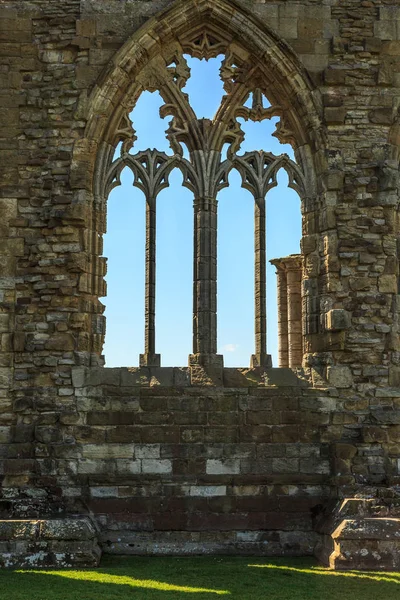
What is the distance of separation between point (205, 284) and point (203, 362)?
1020mm

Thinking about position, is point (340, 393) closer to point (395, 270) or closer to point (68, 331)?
point (395, 270)

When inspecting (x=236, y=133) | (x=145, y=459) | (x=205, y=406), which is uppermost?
(x=236, y=133)

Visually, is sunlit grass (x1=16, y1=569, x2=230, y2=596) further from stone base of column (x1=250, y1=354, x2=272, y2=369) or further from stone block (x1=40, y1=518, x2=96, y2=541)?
stone base of column (x1=250, y1=354, x2=272, y2=369)

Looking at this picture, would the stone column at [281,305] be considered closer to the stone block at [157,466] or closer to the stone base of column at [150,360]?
the stone base of column at [150,360]

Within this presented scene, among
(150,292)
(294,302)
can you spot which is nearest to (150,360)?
(150,292)

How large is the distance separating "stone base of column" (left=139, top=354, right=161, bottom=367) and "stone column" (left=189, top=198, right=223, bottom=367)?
417mm

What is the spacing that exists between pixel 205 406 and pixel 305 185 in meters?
3.17

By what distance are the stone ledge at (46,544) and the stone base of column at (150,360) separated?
2.32 metres


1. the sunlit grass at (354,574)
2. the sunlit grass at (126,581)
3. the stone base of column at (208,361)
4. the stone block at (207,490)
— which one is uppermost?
the stone base of column at (208,361)

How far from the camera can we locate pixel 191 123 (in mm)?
10492

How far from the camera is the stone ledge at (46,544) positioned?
8094mm

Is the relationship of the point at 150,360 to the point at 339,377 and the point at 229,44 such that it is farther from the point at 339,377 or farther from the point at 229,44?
the point at 229,44

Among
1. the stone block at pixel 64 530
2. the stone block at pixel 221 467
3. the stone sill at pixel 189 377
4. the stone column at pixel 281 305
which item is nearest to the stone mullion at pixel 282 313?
the stone column at pixel 281 305

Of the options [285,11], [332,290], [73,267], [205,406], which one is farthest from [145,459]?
[285,11]
